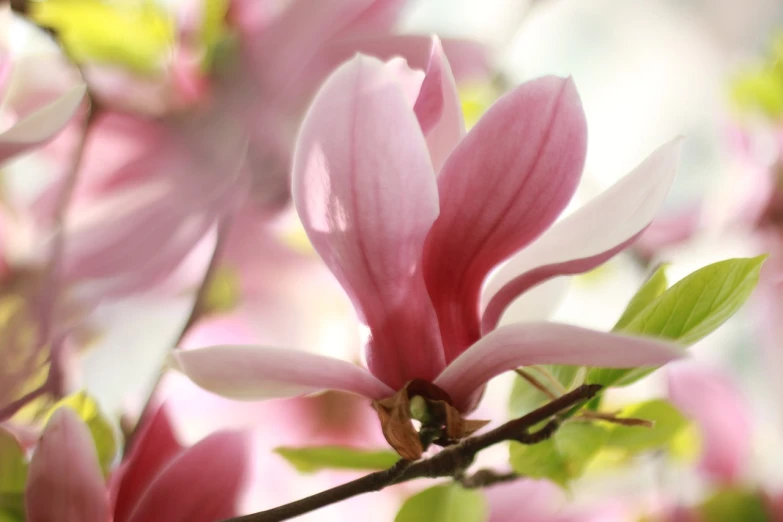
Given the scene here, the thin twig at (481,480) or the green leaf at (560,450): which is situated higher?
the green leaf at (560,450)

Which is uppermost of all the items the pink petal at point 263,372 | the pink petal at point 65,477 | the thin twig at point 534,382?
the pink petal at point 263,372

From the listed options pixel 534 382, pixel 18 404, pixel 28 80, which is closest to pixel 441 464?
pixel 534 382

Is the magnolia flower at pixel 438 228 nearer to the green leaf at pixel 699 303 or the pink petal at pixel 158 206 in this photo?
the green leaf at pixel 699 303

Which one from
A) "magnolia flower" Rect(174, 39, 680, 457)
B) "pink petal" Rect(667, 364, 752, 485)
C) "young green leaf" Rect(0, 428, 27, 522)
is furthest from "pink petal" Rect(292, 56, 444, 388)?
"pink petal" Rect(667, 364, 752, 485)

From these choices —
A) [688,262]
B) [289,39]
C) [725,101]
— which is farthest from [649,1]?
[289,39]

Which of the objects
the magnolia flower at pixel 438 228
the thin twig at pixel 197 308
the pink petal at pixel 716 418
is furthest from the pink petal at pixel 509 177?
the pink petal at pixel 716 418

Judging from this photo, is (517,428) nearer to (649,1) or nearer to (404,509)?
(404,509)

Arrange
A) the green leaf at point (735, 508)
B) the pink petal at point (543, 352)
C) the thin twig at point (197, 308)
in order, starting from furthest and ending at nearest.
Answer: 1. the green leaf at point (735, 508)
2. the thin twig at point (197, 308)
3. the pink petal at point (543, 352)

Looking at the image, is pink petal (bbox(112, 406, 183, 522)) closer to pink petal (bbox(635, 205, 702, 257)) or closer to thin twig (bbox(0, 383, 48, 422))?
thin twig (bbox(0, 383, 48, 422))
